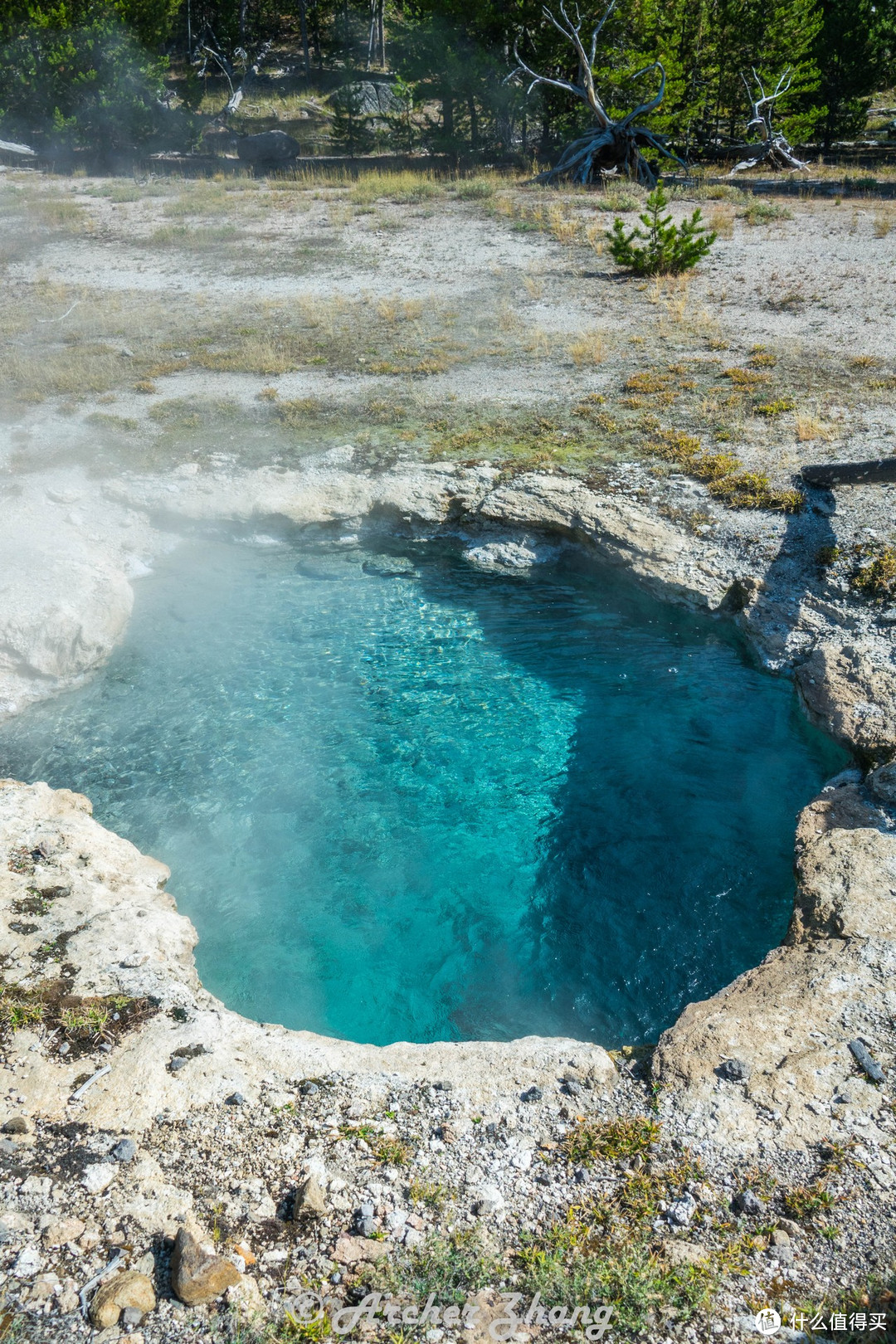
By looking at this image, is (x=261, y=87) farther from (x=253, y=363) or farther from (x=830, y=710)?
(x=830, y=710)

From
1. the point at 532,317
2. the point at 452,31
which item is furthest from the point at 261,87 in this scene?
the point at 532,317

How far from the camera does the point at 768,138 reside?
84.8 feet

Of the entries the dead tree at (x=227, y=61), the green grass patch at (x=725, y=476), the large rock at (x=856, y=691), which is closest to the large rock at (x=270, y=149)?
the dead tree at (x=227, y=61)

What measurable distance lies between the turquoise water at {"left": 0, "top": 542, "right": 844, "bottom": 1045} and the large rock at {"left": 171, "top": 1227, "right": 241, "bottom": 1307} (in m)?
2.08

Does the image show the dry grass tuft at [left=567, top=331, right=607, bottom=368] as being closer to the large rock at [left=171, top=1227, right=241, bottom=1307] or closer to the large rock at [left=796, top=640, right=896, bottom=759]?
the large rock at [left=796, top=640, right=896, bottom=759]

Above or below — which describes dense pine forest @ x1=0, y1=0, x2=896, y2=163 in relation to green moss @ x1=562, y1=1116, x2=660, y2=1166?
above

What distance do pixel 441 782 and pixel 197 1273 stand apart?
4.17 metres

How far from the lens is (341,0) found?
40.9 m

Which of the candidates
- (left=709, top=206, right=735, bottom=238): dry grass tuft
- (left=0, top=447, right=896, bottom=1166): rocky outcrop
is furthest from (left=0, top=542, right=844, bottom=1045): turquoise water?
(left=709, top=206, right=735, bottom=238): dry grass tuft

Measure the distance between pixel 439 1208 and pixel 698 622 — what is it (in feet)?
19.6

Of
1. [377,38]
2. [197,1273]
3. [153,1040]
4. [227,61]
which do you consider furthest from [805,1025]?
[377,38]

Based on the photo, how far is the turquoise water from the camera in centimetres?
576

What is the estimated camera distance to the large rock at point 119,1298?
3.25 metres

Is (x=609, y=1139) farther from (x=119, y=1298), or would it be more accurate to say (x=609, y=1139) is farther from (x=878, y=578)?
(x=878, y=578)
